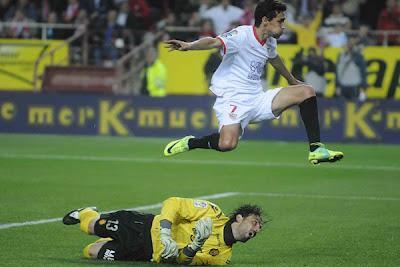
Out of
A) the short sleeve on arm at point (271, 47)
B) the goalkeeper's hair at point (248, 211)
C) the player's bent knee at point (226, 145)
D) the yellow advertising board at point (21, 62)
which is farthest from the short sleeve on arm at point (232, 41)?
the yellow advertising board at point (21, 62)

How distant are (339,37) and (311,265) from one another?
683 inches

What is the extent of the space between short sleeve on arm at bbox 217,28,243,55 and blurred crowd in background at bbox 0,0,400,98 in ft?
44.6

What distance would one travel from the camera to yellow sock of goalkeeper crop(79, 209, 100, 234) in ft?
33.3

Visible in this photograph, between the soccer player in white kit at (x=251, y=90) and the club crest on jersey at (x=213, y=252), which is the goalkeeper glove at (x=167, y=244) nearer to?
the club crest on jersey at (x=213, y=252)

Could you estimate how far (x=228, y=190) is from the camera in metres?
16.4

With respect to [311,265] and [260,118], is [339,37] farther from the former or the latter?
[311,265]

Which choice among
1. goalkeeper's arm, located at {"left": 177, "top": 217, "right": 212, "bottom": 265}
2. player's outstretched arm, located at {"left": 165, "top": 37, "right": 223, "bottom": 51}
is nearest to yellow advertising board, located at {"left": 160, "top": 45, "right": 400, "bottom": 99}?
player's outstretched arm, located at {"left": 165, "top": 37, "right": 223, "bottom": 51}

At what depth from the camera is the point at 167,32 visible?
2747 centimetres

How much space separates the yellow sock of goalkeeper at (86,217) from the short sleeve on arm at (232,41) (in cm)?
286

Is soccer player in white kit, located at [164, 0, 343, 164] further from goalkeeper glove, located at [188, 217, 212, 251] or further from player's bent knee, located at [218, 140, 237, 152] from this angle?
goalkeeper glove, located at [188, 217, 212, 251]

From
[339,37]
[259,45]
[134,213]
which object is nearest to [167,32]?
[339,37]

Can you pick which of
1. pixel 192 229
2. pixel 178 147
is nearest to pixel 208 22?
pixel 178 147

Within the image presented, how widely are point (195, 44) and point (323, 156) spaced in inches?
74.0

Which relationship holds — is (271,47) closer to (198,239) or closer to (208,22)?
(198,239)
